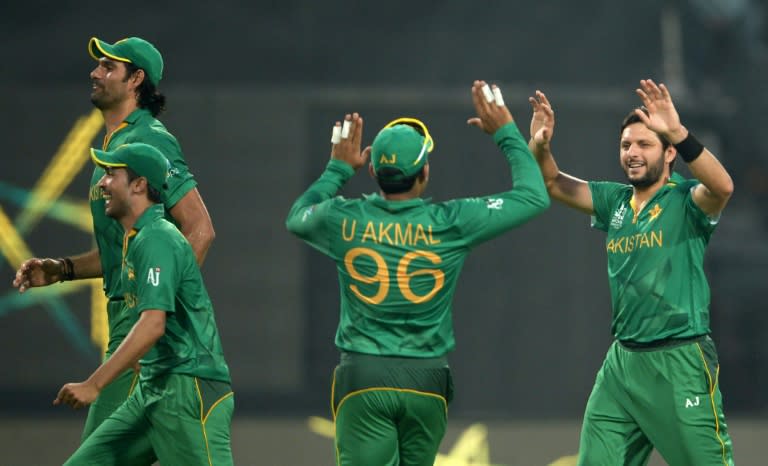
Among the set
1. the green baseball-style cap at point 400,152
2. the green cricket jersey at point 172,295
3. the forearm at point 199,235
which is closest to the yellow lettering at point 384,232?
the green baseball-style cap at point 400,152

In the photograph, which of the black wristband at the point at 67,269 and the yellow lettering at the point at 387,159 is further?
the black wristband at the point at 67,269

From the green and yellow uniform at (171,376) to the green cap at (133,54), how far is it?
128cm

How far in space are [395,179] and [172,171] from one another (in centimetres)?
129

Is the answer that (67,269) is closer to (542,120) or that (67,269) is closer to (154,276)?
(154,276)

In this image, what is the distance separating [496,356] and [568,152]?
1.67m

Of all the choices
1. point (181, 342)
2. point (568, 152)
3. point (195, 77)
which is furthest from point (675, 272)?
point (195, 77)

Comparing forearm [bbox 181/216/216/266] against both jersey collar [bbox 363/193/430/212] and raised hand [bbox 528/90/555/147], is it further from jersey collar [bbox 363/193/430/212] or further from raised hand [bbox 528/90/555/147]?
raised hand [bbox 528/90/555/147]

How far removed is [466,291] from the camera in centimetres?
1132

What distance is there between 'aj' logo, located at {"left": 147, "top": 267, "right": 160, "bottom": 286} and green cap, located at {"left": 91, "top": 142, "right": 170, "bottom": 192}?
428 mm

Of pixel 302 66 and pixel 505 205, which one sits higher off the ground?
pixel 302 66

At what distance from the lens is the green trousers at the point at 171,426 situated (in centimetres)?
559

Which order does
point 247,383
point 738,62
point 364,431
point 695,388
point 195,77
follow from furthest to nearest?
1. point 738,62
2. point 195,77
3. point 247,383
4. point 695,388
5. point 364,431

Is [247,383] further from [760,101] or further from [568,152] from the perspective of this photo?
[760,101]

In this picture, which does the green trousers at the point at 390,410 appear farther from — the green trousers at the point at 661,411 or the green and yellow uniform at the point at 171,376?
the green trousers at the point at 661,411
